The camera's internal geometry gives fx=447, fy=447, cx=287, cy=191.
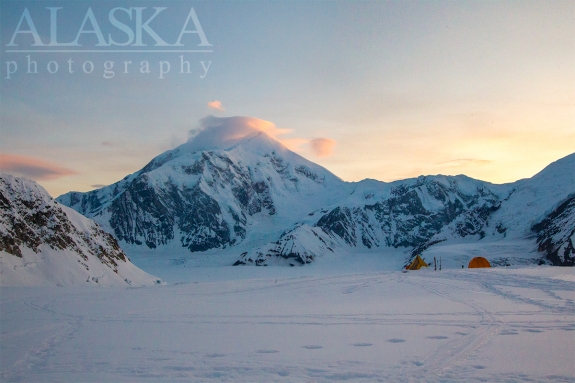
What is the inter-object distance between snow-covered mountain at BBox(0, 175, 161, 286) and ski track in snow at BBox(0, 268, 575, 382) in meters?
14.2

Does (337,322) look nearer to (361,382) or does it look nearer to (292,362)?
(292,362)

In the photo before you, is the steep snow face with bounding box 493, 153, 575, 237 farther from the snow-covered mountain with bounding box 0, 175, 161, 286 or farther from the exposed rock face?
the snow-covered mountain with bounding box 0, 175, 161, 286

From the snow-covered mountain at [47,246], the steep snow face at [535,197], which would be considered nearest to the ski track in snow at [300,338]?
the snow-covered mountain at [47,246]

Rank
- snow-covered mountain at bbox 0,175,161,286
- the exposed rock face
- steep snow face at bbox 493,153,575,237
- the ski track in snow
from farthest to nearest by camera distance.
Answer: steep snow face at bbox 493,153,575,237 → the exposed rock face → snow-covered mountain at bbox 0,175,161,286 → the ski track in snow

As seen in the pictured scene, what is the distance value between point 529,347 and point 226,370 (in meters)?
7.97

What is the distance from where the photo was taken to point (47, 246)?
4197cm

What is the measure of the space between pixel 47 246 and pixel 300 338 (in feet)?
118

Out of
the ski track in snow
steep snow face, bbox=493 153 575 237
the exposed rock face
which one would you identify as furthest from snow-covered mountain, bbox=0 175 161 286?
steep snow face, bbox=493 153 575 237

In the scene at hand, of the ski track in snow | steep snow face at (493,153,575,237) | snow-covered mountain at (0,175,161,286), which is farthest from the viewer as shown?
steep snow face at (493,153,575,237)

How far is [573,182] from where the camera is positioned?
96.6 m

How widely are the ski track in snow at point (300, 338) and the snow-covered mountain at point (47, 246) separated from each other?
46.5 feet

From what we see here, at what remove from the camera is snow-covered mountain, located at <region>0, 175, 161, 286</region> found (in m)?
38.2

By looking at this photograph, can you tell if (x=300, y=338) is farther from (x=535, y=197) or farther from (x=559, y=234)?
(x=535, y=197)

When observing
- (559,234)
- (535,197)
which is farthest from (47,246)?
(535,197)
